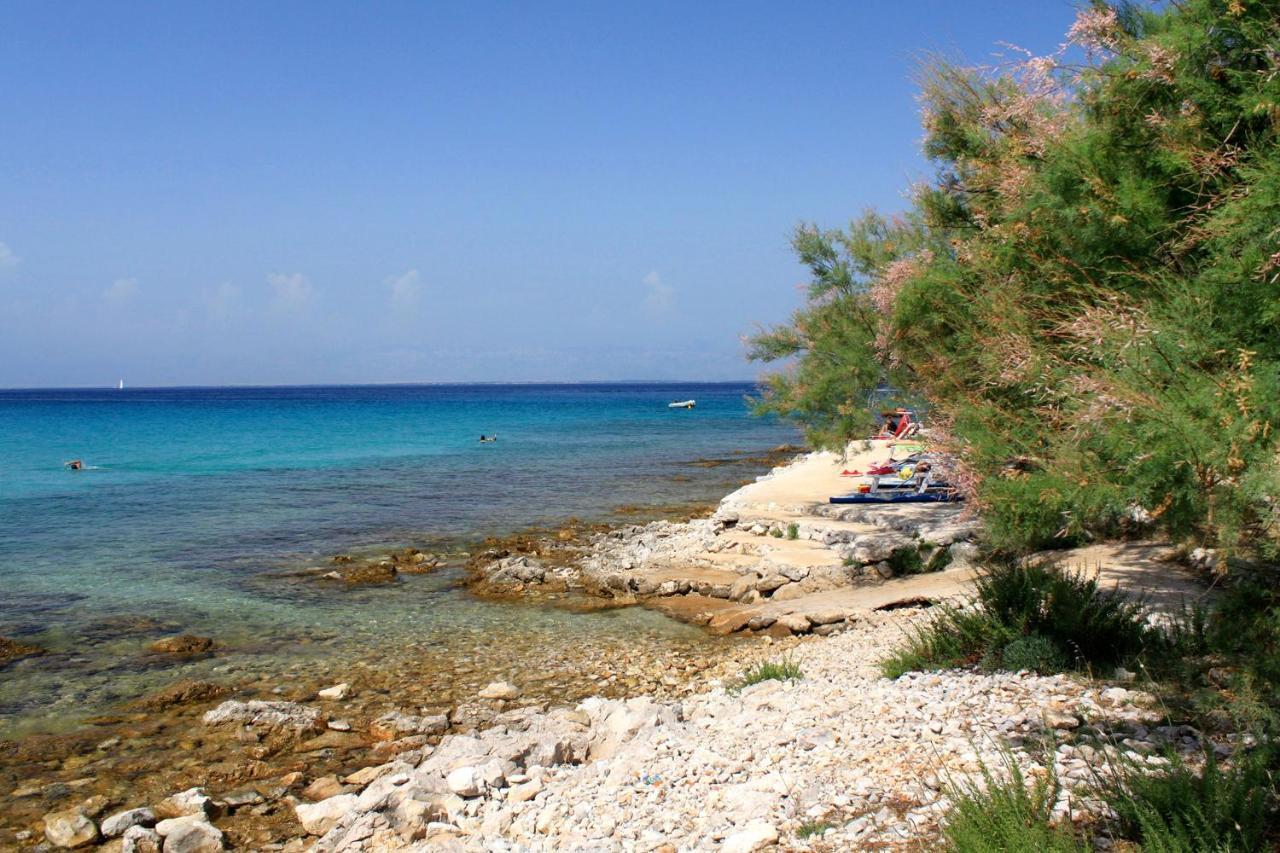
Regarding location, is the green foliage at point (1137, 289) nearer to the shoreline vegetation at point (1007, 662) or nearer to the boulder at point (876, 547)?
the shoreline vegetation at point (1007, 662)

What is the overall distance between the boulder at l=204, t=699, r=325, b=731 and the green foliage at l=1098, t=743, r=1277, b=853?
745 centimetres

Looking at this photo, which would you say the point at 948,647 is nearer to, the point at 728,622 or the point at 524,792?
the point at 524,792

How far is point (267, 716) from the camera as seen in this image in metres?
9.23

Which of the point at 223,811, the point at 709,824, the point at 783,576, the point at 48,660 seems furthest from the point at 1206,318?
the point at 48,660

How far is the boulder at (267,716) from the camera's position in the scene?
912 centimetres

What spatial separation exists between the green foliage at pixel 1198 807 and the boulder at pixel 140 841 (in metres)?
6.53

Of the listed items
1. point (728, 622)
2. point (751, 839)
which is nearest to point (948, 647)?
point (751, 839)

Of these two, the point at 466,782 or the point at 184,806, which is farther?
the point at 184,806

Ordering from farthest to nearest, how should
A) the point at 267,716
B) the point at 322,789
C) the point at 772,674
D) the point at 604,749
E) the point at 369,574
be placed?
1. the point at 369,574
2. the point at 267,716
3. the point at 772,674
4. the point at 322,789
5. the point at 604,749

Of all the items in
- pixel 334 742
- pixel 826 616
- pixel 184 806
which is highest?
pixel 826 616

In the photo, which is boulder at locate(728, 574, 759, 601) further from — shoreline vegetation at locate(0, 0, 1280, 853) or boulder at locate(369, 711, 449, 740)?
boulder at locate(369, 711, 449, 740)

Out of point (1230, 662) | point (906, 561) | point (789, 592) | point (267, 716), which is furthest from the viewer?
point (906, 561)

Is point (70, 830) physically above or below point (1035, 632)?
below

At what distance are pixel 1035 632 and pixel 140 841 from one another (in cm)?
715
